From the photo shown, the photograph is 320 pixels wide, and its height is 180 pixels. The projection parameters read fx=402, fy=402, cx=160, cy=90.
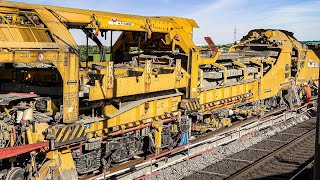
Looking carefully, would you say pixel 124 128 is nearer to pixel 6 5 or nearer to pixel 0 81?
pixel 0 81

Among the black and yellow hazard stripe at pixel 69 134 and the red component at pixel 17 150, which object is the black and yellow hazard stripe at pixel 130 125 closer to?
the black and yellow hazard stripe at pixel 69 134

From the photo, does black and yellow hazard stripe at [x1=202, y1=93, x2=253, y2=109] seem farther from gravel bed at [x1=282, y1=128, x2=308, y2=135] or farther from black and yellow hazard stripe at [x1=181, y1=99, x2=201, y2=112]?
gravel bed at [x1=282, y1=128, x2=308, y2=135]

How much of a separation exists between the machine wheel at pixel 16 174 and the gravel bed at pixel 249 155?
667 cm

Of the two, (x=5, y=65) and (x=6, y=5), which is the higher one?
(x=6, y=5)

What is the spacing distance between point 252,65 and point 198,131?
559 cm

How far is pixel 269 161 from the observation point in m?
11.9

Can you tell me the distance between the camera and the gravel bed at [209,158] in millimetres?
10719

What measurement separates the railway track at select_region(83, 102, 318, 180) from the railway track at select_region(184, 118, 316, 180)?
22.7 inches

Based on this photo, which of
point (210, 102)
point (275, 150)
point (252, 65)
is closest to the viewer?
point (275, 150)

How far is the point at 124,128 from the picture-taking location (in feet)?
35.8

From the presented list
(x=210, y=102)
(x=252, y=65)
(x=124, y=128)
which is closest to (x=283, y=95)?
(x=252, y=65)

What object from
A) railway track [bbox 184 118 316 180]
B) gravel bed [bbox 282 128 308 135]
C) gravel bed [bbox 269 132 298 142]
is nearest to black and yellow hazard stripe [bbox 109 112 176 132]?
railway track [bbox 184 118 316 180]

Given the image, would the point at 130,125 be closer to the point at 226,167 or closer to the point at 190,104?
the point at 190,104

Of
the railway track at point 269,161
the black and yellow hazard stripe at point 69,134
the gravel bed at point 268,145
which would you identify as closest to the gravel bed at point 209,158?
the gravel bed at point 268,145
